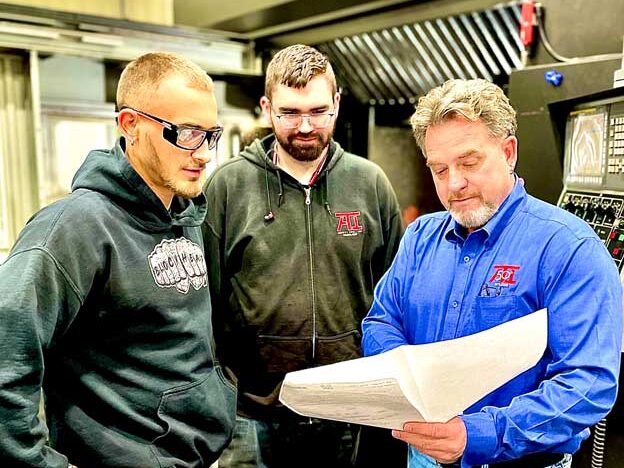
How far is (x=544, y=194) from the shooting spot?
2.11m

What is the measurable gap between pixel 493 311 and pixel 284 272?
0.76 m

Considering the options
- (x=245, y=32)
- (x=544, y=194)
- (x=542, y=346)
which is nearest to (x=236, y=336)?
(x=542, y=346)

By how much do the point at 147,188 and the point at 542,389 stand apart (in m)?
0.93

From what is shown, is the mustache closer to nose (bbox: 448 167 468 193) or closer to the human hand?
nose (bbox: 448 167 468 193)

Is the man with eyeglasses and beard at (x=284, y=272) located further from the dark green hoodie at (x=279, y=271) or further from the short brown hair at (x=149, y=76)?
the short brown hair at (x=149, y=76)

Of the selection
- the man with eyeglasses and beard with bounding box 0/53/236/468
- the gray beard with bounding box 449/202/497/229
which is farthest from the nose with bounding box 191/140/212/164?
the gray beard with bounding box 449/202/497/229

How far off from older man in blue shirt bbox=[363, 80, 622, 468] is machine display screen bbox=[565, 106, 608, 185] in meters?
0.73

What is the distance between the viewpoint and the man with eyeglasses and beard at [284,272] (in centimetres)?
178

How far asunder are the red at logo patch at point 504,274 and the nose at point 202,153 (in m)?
0.71

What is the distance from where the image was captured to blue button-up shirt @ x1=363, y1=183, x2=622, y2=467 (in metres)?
1.05

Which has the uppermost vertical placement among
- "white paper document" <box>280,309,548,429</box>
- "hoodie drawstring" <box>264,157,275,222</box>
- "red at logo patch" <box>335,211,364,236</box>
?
"hoodie drawstring" <box>264,157,275,222</box>

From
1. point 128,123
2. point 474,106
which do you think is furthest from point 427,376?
point 128,123

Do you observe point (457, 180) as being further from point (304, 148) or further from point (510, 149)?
point (304, 148)

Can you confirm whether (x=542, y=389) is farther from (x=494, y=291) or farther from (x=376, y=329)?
(x=376, y=329)
